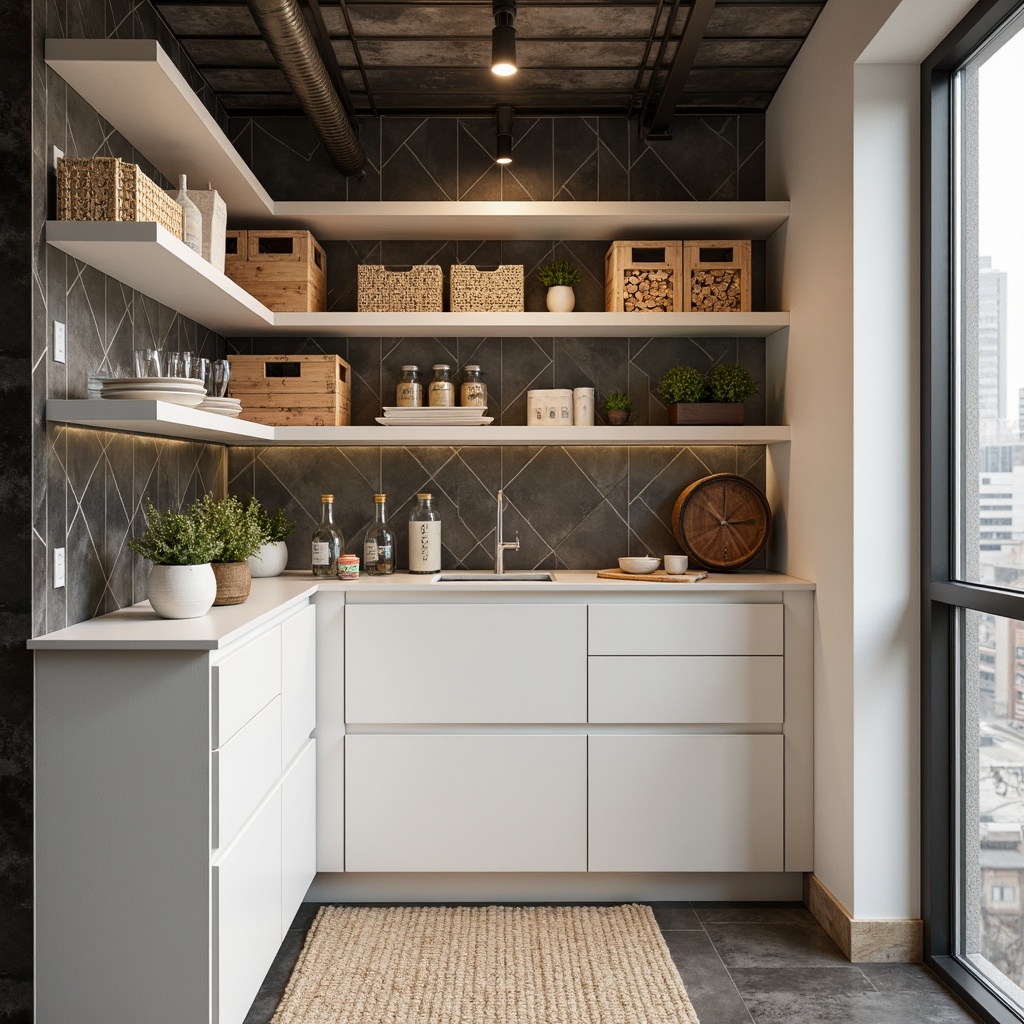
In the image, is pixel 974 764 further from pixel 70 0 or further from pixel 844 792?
pixel 70 0

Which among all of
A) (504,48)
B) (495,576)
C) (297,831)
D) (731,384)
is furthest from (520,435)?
(297,831)

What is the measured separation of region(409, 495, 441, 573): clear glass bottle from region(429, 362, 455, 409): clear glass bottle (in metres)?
0.38

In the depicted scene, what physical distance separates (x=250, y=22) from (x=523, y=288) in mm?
1203

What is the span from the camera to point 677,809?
284 cm

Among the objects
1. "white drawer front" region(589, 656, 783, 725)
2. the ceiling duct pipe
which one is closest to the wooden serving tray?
"white drawer front" region(589, 656, 783, 725)

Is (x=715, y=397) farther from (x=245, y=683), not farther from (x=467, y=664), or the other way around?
(x=245, y=683)

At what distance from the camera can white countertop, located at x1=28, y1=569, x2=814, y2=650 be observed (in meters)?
1.87

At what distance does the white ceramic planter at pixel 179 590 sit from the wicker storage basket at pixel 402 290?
1.38 m

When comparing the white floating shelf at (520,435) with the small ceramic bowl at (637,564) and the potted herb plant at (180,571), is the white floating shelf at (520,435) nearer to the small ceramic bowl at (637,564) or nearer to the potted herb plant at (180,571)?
the small ceramic bowl at (637,564)

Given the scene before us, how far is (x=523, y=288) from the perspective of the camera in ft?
10.8

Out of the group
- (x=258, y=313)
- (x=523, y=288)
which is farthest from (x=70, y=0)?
(x=523, y=288)

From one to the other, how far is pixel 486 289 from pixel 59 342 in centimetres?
153

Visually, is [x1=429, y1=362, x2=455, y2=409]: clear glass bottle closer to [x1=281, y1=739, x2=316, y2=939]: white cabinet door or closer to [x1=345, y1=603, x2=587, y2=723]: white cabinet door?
[x1=345, y1=603, x2=587, y2=723]: white cabinet door

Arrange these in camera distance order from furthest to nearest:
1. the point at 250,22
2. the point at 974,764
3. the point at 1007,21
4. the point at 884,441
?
the point at 250,22 → the point at 884,441 → the point at 974,764 → the point at 1007,21
